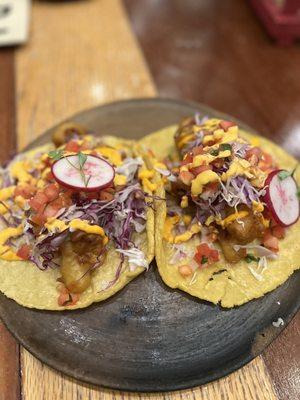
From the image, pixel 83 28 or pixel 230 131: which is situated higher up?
pixel 230 131

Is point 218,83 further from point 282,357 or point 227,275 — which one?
point 282,357

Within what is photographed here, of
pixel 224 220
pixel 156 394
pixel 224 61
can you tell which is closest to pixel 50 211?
pixel 224 220

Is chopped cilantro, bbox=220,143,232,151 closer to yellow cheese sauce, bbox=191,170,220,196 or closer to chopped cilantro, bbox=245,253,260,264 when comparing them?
yellow cheese sauce, bbox=191,170,220,196

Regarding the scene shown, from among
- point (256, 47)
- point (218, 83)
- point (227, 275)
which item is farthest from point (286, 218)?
point (256, 47)

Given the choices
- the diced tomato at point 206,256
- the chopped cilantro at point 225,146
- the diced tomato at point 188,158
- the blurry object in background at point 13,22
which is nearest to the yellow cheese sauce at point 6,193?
the diced tomato at point 188,158

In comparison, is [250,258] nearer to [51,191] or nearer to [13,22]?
[51,191]

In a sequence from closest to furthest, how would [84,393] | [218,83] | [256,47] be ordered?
[84,393] → [218,83] → [256,47]

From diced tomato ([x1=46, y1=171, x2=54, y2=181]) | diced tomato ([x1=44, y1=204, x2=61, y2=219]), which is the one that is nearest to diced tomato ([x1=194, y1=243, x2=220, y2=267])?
diced tomato ([x1=44, y1=204, x2=61, y2=219])
